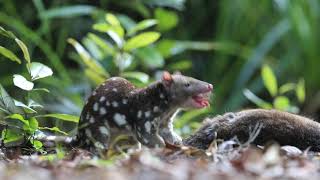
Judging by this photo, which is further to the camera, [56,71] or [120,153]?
[56,71]

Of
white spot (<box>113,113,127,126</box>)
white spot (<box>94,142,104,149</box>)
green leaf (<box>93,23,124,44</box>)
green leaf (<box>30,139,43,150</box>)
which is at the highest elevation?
green leaf (<box>93,23,124,44</box>)

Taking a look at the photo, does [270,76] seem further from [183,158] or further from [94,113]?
[183,158]

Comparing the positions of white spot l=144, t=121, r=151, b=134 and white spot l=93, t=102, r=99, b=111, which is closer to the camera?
white spot l=144, t=121, r=151, b=134

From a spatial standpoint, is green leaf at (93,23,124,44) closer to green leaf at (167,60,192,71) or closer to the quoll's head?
green leaf at (167,60,192,71)

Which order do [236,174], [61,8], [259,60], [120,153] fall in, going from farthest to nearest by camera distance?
[259,60]
[61,8]
[120,153]
[236,174]

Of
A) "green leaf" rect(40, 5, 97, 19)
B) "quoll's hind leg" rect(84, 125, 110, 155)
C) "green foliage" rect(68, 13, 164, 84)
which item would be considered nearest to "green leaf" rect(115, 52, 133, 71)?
"green foliage" rect(68, 13, 164, 84)

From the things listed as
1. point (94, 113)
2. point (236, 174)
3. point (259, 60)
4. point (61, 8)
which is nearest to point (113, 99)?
point (94, 113)
